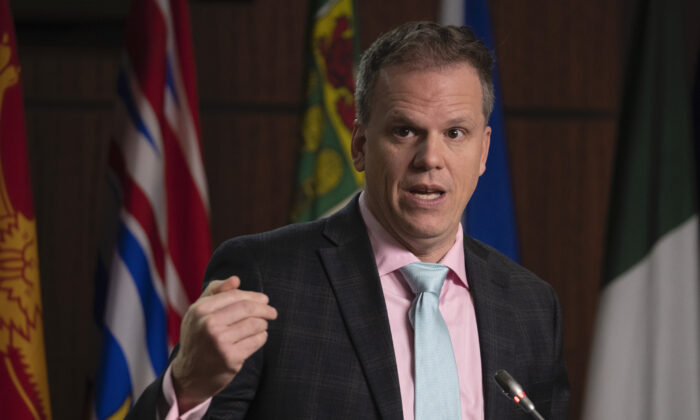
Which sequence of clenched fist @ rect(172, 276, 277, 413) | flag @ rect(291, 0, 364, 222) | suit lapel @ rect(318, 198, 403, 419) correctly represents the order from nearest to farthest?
clenched fist @ rect(172, 276, 277, 413) → suit lapel @ rect(318, 198, 403, 419) → flag @ rect(291, 0, 364, 222)

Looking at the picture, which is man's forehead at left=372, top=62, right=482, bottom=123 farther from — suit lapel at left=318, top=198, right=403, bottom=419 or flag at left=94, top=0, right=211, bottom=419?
flag at left=94, top=0, right=211, bottom=419

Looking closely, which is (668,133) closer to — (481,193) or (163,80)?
(481,193)

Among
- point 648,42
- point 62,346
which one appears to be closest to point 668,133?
point 648,42

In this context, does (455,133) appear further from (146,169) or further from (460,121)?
(146,169)

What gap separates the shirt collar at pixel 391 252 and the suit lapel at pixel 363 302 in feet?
0.07

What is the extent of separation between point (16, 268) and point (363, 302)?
1.25m

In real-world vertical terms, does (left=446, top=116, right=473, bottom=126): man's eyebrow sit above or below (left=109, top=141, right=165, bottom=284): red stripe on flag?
above

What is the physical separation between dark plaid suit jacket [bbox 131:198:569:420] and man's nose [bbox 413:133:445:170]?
21cm

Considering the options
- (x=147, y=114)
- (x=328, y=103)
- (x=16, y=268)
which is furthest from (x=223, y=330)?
(x=328, y=103)

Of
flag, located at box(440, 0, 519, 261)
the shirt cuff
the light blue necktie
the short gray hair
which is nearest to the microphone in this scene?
the light blue necktie

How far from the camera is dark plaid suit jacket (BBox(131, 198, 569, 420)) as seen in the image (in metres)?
1.37

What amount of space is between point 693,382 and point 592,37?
1412 mm

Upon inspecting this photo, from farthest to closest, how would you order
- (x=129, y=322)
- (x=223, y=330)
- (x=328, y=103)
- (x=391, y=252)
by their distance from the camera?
1. (x=328, y=103)
2. (x=129, y=322)
3. (x=391, y=252)
4. (x=223, y=330)

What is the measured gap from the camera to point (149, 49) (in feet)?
8.34
